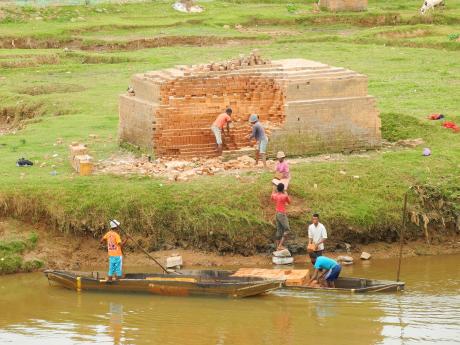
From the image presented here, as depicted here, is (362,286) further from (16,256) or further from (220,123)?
(16,256)

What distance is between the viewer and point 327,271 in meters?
16.9

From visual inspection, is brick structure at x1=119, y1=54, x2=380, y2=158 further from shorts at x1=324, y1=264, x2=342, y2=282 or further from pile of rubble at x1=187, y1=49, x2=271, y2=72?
shorts at x1=324, y1=264, x2=342, y2=282

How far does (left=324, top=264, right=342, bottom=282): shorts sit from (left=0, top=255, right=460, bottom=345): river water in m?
0.43

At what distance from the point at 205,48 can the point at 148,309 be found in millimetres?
22211

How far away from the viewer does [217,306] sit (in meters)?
16.1

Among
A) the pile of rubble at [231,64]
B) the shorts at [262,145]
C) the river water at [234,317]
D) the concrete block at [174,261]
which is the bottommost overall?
the river water at [234,317]

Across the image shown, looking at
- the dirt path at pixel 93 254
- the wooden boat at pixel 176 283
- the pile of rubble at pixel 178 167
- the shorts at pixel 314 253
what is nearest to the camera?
the wooden boat at pixel 176 283

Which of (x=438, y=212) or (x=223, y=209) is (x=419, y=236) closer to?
(x=438, y=212)

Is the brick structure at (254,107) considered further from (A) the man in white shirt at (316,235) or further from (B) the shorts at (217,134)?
(A) the man in white shirt at (316,235)

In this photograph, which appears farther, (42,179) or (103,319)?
(42,179)

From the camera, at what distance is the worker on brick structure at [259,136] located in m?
20.5

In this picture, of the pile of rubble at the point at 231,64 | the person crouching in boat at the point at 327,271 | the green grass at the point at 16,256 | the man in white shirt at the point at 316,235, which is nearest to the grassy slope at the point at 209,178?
the green grass at the point at 16,256

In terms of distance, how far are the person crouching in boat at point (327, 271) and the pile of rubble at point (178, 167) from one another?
3.47 m

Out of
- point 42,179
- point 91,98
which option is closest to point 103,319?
point 42,179
